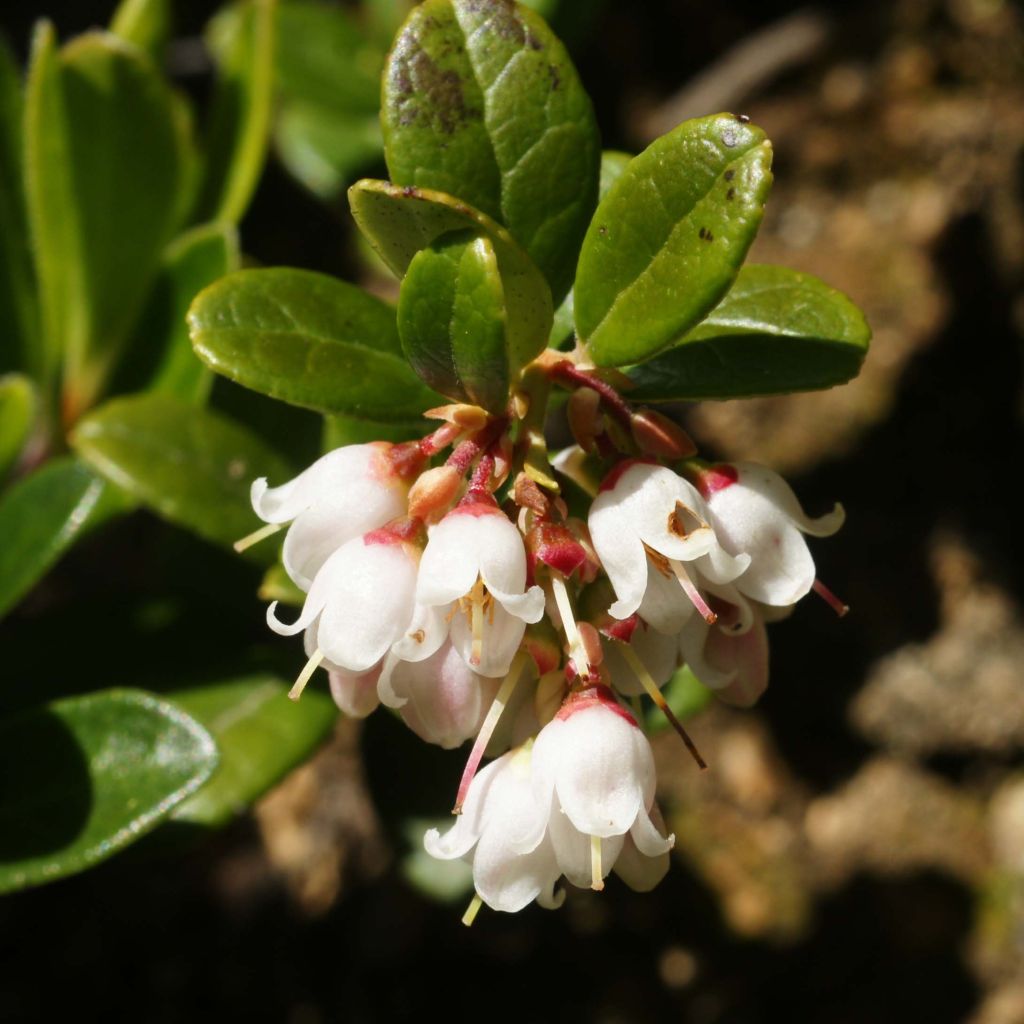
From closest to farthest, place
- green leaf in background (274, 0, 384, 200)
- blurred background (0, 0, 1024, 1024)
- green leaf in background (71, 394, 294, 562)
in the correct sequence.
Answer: green leaf in background (71, 394, 294, 562) < blurred background (0, 0, 1024, 1024) < green leaf in background (274, 0, 384, 200)

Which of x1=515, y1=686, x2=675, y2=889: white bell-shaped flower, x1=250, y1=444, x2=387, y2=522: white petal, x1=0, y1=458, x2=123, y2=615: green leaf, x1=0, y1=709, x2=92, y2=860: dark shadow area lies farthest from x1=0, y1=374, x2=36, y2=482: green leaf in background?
x1=515, y1=686, x2=675, y2=889: white bell-shaped flower

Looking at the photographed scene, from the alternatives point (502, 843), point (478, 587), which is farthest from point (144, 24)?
point (502, 843)

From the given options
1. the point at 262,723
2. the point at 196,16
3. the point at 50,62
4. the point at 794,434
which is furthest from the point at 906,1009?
the point at 196,16

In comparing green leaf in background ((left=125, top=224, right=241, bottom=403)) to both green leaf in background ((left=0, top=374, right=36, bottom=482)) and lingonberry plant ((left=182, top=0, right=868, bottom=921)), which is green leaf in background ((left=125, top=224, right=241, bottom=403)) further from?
lingonberry plant ((left=182, top=0, right=868, bottom=921))

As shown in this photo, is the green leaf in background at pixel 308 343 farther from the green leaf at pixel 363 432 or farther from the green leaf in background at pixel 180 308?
the green leaf in background at pixel 180 308

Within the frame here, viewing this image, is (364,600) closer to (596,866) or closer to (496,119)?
(596,866)

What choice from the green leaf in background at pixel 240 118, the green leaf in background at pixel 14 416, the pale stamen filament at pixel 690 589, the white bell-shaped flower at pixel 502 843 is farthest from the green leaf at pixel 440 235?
the green leaf in background at pixel 240 118
